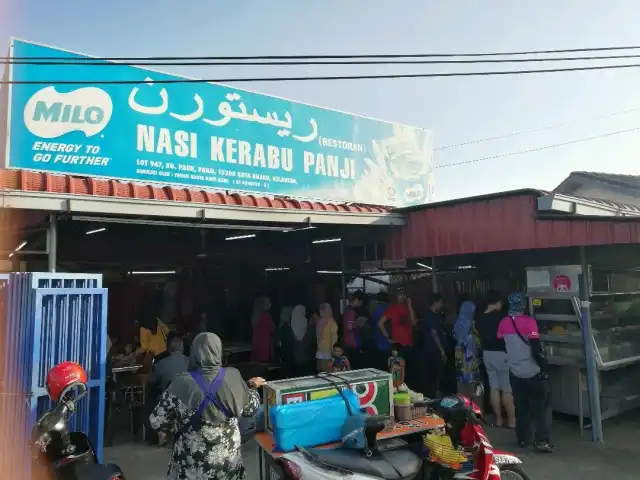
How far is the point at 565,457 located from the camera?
6.04 m

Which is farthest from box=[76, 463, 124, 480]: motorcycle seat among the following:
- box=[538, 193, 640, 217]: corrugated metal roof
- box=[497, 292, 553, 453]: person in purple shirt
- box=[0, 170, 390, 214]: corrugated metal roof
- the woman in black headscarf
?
box=[538, 193, 640, 217]: corrugated metal roof

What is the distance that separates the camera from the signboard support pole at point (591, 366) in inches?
260

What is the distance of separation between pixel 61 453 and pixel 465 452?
10.4ft

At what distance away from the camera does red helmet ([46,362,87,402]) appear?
3.84m

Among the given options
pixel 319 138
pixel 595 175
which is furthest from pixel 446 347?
pixel 595 175

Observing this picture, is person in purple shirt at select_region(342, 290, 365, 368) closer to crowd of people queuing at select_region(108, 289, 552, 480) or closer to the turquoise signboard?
crowd of people queuing at select_region(108, 289, 552, 480)

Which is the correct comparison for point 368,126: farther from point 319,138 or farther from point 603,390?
point 603,390

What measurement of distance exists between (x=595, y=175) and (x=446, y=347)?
823 inches

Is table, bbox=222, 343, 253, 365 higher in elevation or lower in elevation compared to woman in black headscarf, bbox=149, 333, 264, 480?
lower

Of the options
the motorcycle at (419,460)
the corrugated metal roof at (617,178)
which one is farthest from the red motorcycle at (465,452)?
the corrugated metal roof at (617,178)

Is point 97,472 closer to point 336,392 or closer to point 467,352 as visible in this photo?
point 336,392

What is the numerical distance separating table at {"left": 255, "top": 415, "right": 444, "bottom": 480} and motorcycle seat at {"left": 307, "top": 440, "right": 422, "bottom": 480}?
0.48 feet

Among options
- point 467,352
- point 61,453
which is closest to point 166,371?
point 61,453

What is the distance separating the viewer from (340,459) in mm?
3783
